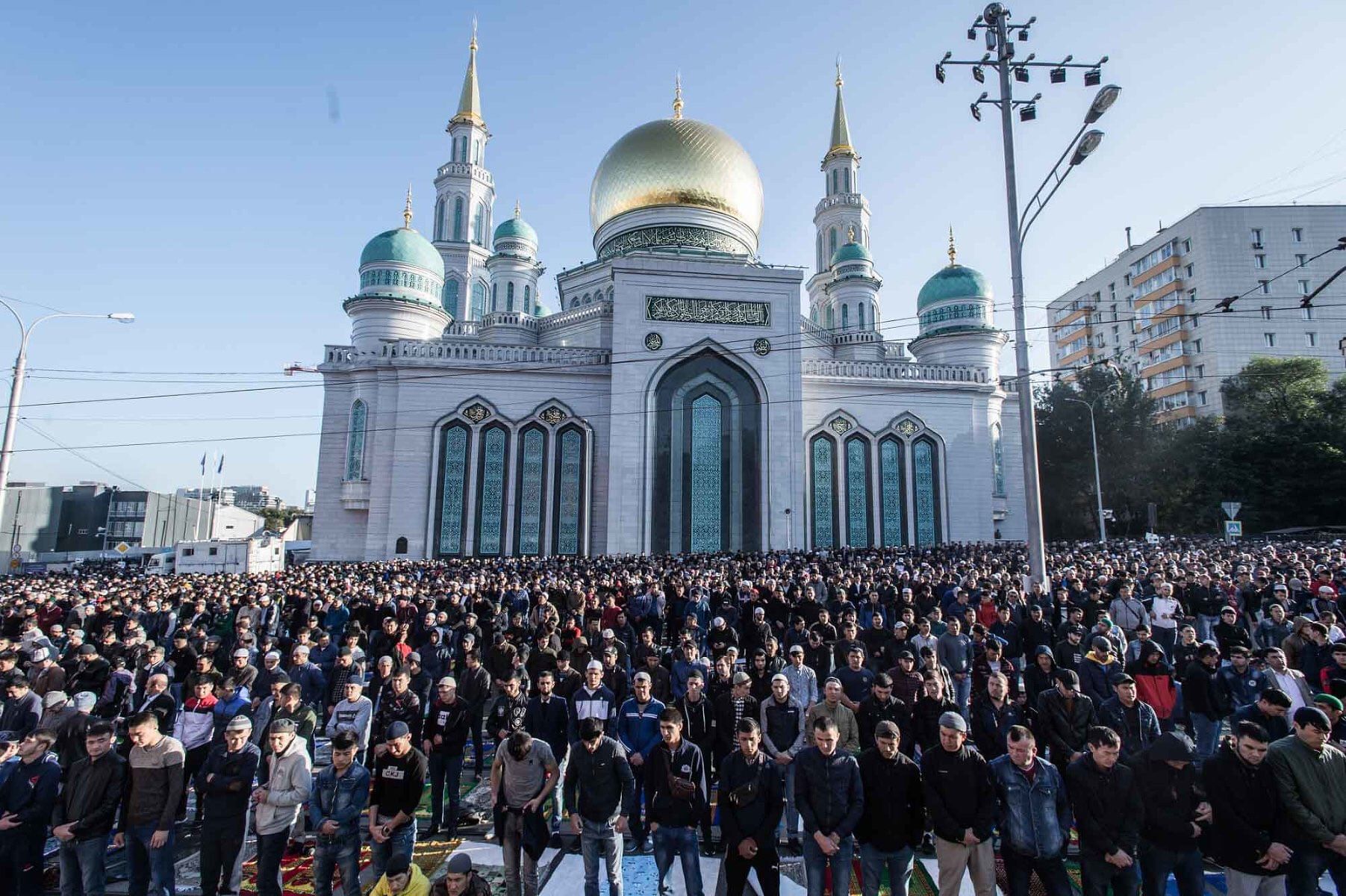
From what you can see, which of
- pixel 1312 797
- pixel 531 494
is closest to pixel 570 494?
pixel 531 494

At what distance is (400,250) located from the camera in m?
28.8

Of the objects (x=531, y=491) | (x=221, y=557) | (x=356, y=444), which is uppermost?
(x=356, y=444)

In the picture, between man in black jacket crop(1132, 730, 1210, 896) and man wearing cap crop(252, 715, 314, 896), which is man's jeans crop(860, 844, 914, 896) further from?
man wearing cap crop(252, 715, 314, 896)

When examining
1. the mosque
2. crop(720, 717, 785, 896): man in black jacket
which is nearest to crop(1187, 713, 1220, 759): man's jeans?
crop(720, 717, 785, 896): man in black jacket

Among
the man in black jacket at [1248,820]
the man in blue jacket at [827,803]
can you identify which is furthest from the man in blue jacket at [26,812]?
the man in black jacket at [1248,820]

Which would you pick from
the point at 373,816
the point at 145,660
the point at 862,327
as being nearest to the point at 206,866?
the point at 373,816

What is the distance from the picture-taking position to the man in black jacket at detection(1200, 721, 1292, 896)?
3988 millimetres

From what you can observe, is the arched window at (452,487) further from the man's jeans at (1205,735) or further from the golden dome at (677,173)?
the man's jeans at (1205,735)

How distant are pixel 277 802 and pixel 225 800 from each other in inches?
16.2

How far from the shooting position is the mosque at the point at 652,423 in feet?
84.1

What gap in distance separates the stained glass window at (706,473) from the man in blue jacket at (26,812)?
2142 cm

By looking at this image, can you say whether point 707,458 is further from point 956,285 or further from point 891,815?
point 891,815

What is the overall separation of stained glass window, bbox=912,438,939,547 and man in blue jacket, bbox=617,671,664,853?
23764mm

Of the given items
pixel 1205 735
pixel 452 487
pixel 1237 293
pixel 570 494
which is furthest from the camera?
pixel 1237 293
